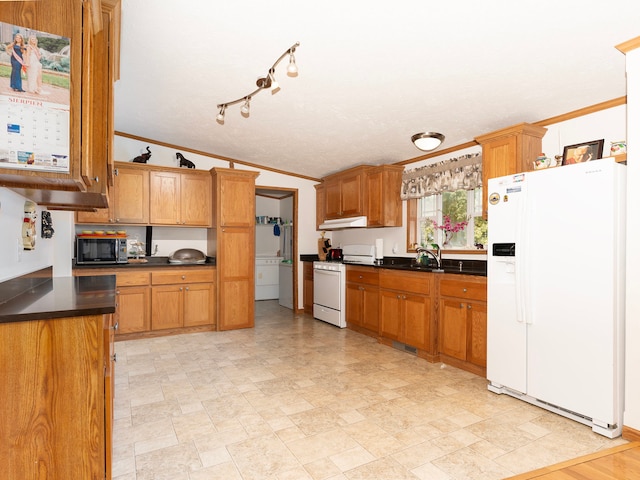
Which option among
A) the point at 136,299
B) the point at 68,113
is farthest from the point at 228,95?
the point at 136,299

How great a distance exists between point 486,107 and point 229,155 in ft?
12.1

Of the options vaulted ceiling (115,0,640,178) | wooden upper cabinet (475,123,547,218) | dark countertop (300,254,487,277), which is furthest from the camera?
dark countertop (300,254,487,277)

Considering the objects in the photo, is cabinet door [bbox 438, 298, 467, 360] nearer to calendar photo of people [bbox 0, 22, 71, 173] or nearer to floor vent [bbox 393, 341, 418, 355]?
floor vent [bbox 393, 341, 418, 355]

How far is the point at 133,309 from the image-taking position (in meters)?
4.55

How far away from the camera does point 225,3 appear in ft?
7.28

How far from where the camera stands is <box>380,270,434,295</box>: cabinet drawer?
12.5ft

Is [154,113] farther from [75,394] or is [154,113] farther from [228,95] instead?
[75,394]

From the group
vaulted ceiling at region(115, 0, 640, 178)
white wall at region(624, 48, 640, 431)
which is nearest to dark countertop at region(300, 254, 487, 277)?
white wall at region(624, 48, 640, 431)

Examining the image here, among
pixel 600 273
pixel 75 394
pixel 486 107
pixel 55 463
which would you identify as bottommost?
pixel 55 463

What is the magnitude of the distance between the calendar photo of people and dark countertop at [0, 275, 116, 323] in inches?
21.5

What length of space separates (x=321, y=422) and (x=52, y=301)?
1768mm

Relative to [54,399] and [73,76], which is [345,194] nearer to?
[73,76]

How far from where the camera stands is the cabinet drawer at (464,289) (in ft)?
10.7

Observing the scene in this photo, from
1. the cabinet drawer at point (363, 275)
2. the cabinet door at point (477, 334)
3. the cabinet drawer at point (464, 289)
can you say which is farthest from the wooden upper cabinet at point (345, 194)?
the cabinet door at point (477, 334)
